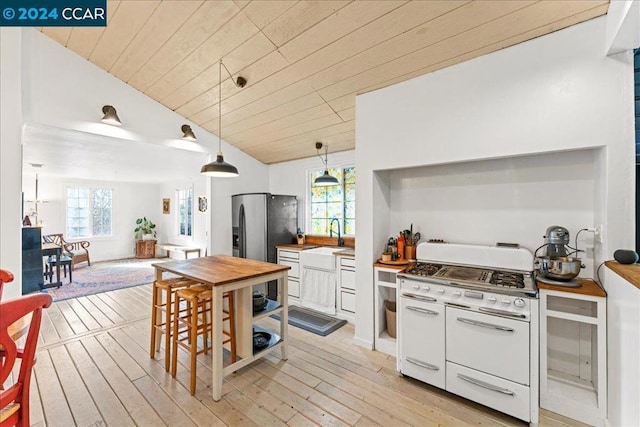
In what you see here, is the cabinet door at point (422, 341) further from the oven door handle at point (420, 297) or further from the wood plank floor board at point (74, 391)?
the wood plank floor board at point (74, 391)

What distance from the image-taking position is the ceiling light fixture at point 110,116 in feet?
10.2

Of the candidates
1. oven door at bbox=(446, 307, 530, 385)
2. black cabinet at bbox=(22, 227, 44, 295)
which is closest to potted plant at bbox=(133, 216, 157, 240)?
black cabinet at bbox=(22, 227, 44, 295)

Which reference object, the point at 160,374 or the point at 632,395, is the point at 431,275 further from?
the point at 160,374

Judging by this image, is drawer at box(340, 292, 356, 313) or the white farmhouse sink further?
the white farmhouse sink

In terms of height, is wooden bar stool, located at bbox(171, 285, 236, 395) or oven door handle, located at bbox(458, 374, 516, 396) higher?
wooden bar stool, located at bbox(171, 285, 236, 395)

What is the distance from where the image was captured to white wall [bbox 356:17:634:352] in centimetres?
176

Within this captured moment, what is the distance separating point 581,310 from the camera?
2.09 m

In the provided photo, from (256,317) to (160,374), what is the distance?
0.93 meters

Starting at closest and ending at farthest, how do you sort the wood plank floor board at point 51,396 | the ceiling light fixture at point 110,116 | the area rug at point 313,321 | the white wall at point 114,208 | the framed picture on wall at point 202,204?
the wood plank floor board at point 51,396 → the ceiling light fixture at point 110,116 → the area rug at point 313,321 → the white wall at point 114,208 → the framed picture on wall at point 202,204

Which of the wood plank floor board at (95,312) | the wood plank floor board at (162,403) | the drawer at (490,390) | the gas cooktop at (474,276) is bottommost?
the wood plank floor board at (162,403)

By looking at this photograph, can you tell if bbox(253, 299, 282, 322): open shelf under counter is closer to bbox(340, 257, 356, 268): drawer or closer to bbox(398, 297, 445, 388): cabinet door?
bbox(340, 257, 356, 268): drawer

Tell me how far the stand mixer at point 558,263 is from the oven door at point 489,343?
1.49 ft

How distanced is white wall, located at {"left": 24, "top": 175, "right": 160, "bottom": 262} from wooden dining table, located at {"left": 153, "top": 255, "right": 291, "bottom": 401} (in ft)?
21.5

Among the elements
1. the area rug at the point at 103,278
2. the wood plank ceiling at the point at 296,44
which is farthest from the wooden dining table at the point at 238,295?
the area rug at the point at 103,278
